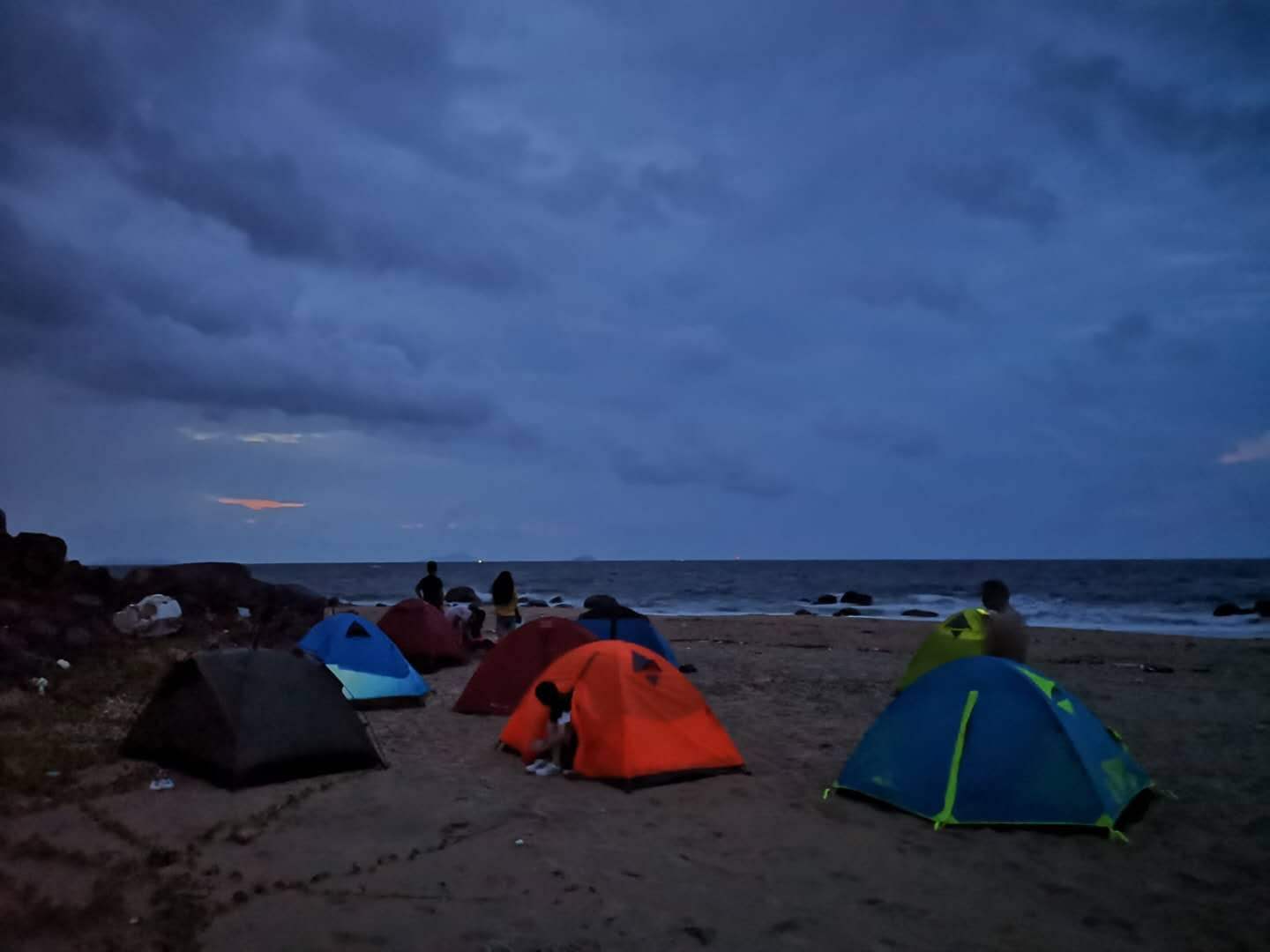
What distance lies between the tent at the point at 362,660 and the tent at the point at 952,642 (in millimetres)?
7725

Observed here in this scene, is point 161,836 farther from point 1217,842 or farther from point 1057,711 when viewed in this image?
point 1217,842

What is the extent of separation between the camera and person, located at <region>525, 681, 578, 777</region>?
906cm

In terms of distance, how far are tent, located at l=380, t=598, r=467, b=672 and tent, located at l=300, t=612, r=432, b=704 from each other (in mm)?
3440

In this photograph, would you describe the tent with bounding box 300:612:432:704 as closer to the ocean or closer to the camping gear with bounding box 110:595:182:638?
the camping gear with bounding box 110:595:182:638

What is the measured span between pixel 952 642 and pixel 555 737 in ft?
21.9

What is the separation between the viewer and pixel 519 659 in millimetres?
12312

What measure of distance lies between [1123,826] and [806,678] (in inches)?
364

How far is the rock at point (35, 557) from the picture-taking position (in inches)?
723

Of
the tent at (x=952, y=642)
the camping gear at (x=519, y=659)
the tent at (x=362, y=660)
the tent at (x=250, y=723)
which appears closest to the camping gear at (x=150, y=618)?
the tent at (x=362, y=660)

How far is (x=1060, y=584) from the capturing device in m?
68.9

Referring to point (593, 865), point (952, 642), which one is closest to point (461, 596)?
point (952, 642)

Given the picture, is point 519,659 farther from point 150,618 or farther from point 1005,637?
point 150,618

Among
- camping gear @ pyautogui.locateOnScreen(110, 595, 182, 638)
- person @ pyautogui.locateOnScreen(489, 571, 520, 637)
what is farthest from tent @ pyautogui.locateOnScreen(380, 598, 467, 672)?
camping gear @ pyautogui.locateOnScreen(110, 595, 182, 638)

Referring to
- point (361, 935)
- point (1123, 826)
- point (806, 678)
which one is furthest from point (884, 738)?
point (806, 678)
